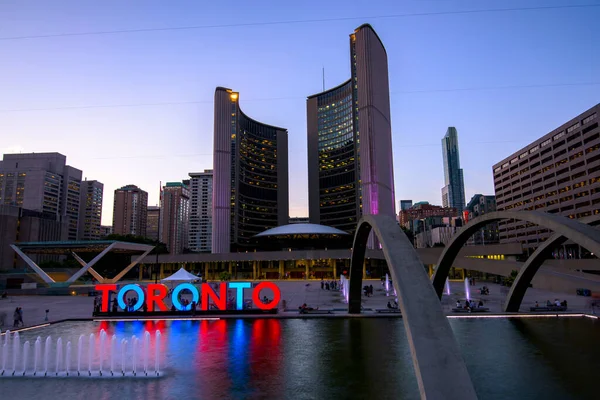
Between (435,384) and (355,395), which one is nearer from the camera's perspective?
(435,384)

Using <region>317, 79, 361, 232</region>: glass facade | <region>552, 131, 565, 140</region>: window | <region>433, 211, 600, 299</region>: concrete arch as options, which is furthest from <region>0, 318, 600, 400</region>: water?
<region>317, 79, 361, 232</region>: glass facade

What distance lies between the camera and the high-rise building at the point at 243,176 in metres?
128

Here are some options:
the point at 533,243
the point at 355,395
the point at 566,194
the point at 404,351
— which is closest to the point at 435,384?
the point at 355,395

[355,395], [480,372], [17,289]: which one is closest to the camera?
[355,395]

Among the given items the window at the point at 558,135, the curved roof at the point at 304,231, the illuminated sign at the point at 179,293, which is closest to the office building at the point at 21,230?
the curved roof at the point at 304,231

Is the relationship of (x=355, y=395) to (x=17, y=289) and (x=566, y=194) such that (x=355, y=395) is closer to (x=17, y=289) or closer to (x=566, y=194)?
(x=17, y=289)

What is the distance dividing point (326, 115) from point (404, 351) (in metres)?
161

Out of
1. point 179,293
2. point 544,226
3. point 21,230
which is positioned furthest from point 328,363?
point 21,230

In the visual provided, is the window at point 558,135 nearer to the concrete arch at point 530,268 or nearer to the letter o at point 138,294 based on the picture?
the concrete arch at point 530,268

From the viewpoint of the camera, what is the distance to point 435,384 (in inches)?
307

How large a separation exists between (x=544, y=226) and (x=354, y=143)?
456ft

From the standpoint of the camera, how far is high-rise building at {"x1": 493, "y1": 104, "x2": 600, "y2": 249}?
93.0 m

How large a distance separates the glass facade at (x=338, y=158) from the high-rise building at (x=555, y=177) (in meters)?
55.9

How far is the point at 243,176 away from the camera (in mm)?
160875
